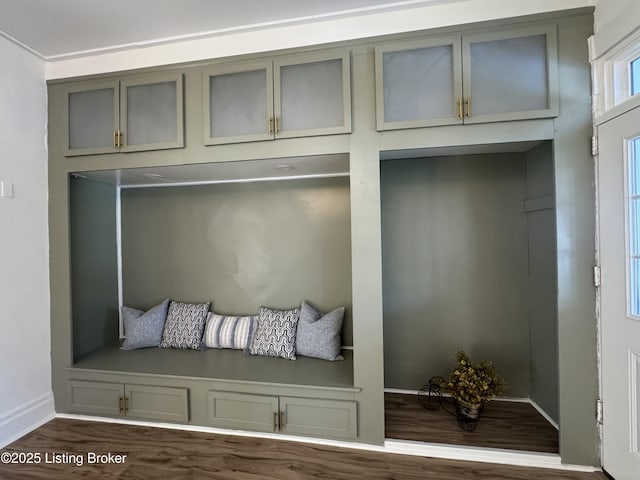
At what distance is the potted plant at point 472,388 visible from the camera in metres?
2.05

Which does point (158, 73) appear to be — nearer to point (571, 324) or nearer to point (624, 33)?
point (624, 33)

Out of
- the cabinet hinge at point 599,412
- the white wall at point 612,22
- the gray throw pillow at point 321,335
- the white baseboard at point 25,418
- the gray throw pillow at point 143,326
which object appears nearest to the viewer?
the white wall at point 612,22

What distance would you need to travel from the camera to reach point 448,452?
6.31 feet

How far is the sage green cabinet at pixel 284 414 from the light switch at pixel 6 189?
188 centimetres

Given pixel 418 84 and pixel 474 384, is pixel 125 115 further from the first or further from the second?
pixel 474 384

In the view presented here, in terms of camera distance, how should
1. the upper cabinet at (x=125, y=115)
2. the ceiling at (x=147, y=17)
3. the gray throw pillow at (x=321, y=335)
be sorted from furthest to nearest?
the gray throw pillow at (x=321, y=335) → the upper cabinet at (x=125, y=115) → the ceiling at (x=147, y=17)

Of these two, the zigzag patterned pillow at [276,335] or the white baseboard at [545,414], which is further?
the zigzag patterned pillow at [276,335]

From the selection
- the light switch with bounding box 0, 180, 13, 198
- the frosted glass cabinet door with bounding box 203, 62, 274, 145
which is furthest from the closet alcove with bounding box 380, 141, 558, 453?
the light switch with bounding box 0, 180, 13, 198

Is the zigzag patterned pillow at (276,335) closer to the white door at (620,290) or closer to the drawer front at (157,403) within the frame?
the drawer front at (157,403)

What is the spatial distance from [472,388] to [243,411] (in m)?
1.48

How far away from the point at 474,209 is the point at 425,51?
46.8 inches

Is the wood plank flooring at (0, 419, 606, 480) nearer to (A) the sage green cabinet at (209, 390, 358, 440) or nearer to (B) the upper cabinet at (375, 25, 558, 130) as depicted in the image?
(A) the sage green cabinet at (209, 390, 358, 440)

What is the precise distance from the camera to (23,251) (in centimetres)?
224

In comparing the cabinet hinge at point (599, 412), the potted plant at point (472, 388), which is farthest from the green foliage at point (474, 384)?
the cabinet hinge at point (599, 412)
